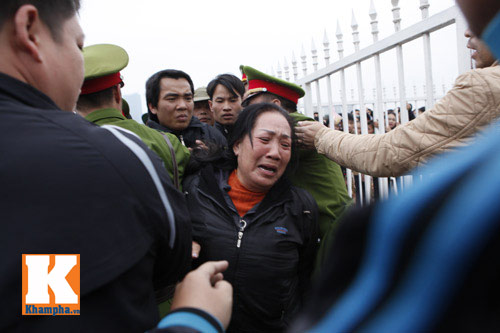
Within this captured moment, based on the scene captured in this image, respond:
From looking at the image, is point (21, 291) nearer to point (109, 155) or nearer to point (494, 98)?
point (109, 155)

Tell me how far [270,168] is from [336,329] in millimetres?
1635

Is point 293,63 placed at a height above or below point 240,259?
above

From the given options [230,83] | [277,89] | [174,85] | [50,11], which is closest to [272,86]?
[277,89]

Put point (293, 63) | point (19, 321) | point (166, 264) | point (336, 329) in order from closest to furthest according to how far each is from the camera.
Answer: point (336, 329) < point (19, 321) < point (166, 264) < point (293, 63)

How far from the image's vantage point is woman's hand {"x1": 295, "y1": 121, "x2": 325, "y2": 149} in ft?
6.88

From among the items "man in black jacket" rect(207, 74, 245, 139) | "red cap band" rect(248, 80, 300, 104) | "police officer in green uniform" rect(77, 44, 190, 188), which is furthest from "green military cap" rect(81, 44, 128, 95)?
"man in black jacket" rect(207, 74, 245, 139)

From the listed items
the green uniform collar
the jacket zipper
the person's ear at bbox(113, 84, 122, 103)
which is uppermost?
the person's ear at bbox(113, 84, 122, 103)

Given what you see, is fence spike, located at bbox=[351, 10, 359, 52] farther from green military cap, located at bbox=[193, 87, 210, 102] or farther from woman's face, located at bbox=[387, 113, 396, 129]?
woman's face, located at bbox=[387, 113, 396, 129]

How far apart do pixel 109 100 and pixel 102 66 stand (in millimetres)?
192

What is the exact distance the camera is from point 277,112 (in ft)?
6.85

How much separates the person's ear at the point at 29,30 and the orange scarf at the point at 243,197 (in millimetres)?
1302

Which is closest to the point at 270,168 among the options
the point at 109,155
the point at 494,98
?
the point at 494,98

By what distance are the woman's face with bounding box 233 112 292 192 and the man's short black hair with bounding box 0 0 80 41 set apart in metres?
1.25

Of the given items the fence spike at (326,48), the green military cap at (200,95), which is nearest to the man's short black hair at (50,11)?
the fence spike at (326,48)
